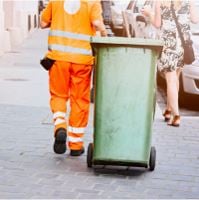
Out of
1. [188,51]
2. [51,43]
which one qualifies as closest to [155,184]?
[51,43]

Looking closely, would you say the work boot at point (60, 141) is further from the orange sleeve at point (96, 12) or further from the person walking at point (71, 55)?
the orange sleeve at point (96, 12)

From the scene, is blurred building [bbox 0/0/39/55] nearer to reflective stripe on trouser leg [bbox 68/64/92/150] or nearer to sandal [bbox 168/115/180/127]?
Answer: sandal [bbox 168/115/180/127]

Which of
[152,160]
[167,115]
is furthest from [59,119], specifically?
[167,115]

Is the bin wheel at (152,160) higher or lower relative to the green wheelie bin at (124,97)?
lower

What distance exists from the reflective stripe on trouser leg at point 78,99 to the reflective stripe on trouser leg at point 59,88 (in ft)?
0.22

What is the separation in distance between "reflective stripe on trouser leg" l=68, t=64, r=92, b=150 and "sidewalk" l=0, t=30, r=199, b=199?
0.91 ft

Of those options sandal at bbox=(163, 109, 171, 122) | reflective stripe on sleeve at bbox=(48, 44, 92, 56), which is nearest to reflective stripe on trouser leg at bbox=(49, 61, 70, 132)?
reflective stripe on sleeve at bbox=(48, 44, 92, 56)

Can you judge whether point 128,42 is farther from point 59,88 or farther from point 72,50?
point 59,88

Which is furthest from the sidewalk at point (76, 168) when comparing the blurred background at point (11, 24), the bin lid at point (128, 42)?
the blurred background at point (11, 24)

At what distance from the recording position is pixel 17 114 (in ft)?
30.0

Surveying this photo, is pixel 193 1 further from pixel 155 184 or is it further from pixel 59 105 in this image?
pixel 155 184

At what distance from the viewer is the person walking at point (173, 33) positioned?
8555 millimetres

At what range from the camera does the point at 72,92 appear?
22.1 feet

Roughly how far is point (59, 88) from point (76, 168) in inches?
30.6
